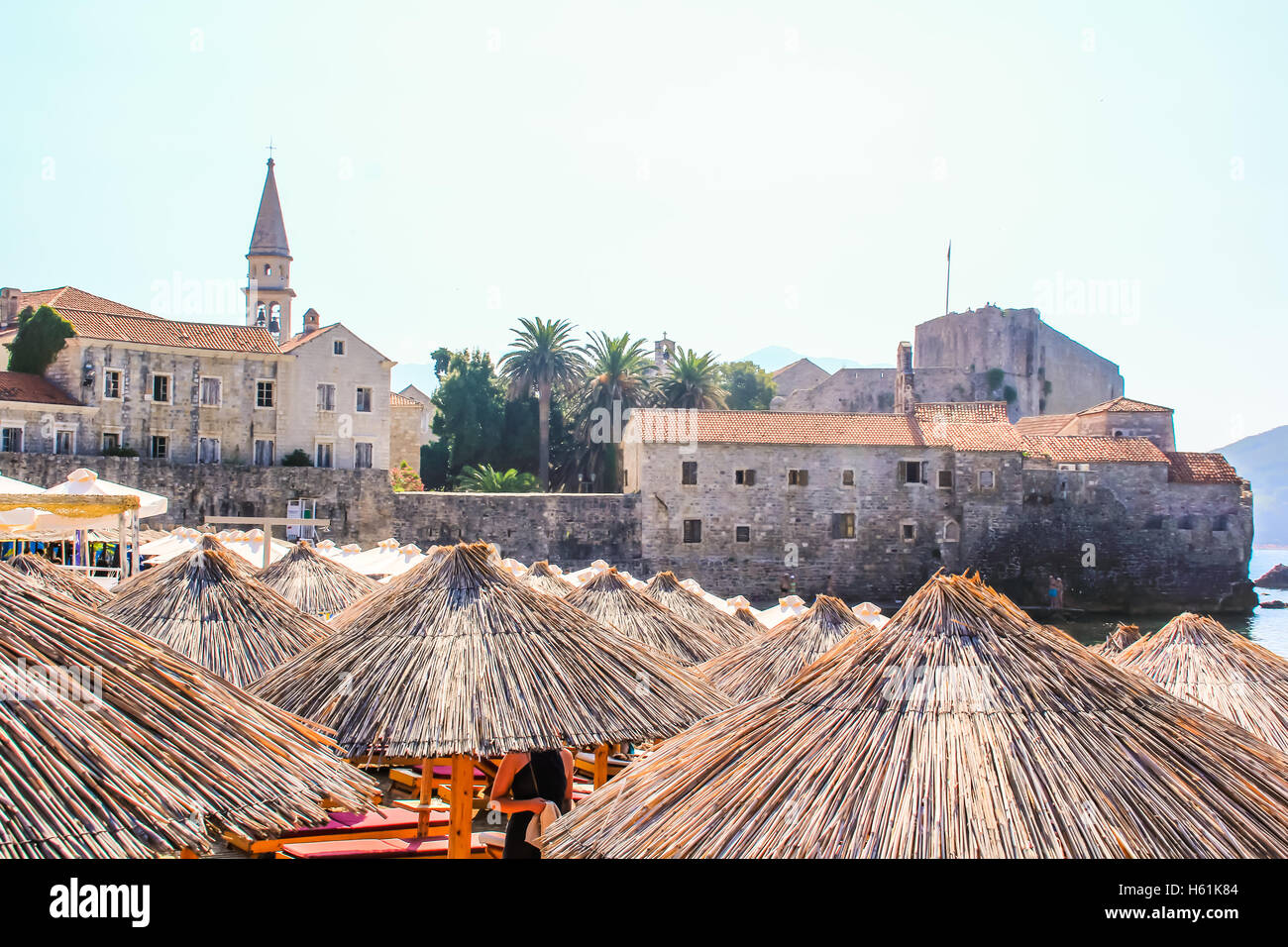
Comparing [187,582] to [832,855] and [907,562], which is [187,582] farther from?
[907,562]

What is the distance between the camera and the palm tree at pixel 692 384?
5534 cm

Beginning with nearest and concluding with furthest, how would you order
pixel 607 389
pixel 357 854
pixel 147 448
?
pixel 357 854 < pixel 147 448 < pixel 607 389

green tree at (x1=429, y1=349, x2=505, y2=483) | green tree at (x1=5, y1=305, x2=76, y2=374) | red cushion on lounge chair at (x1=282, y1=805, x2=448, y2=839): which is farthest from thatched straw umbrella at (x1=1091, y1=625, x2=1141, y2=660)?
green tree at (x1=429, y1=349, x2=505, y2=483)

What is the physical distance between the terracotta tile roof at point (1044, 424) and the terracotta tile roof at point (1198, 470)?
6.12 m

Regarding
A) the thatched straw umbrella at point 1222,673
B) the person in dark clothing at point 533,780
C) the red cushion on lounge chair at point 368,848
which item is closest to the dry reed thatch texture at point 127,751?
the person in dark clothing at point 533,780

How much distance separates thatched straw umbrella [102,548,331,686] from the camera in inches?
474

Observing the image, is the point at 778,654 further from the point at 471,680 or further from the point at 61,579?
the point at 61,579

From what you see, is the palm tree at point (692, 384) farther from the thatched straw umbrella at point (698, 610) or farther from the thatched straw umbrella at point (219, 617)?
the thatched straw umbrella at point (219, 617)

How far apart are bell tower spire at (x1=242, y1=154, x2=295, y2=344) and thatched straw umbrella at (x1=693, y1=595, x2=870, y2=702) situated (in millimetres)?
43362

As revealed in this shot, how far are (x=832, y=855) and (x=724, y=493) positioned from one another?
41.6m

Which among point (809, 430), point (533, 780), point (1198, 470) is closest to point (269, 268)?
point (809, 430)

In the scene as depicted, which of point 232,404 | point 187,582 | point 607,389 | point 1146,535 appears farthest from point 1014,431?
point 187,582

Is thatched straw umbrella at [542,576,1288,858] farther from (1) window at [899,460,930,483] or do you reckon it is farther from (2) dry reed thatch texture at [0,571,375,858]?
(1) window at [899,460,930,483]

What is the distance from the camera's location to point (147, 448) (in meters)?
44.0
